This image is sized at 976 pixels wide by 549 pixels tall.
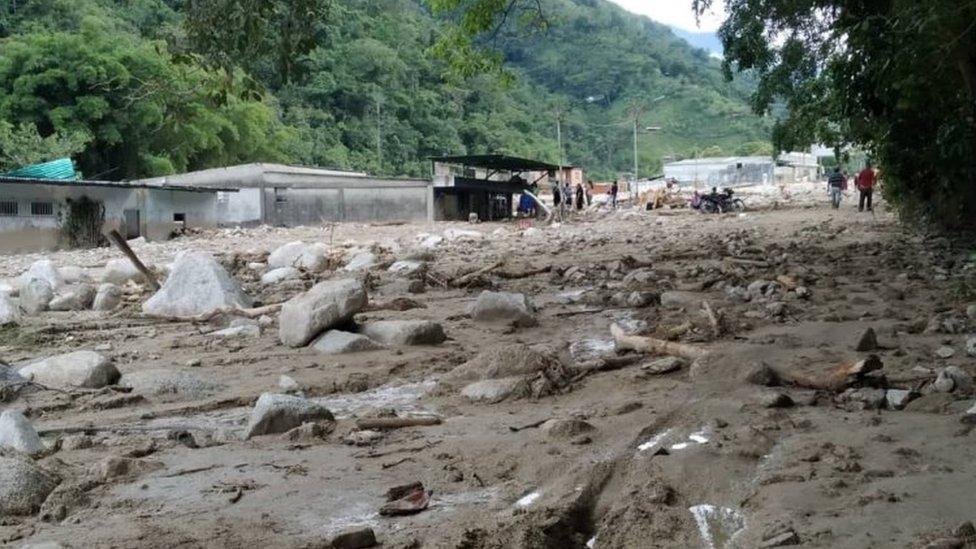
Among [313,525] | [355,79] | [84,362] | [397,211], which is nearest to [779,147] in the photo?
[397,211]

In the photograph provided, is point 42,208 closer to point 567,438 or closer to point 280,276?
point 280,276

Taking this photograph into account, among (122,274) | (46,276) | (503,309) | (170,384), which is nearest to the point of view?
(170,384)

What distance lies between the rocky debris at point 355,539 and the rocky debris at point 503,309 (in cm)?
513

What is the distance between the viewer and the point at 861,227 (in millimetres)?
19094

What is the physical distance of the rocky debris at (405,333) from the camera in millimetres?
7379

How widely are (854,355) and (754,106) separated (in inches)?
650

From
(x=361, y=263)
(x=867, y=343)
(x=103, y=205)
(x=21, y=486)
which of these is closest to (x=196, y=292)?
(x=361, y=263)

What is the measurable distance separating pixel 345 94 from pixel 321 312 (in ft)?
175

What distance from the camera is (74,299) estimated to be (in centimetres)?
1040

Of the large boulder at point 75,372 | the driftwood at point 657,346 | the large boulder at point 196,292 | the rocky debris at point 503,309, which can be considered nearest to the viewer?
the large boulder at point 75,372

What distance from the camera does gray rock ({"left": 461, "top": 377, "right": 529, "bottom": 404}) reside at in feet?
18.1

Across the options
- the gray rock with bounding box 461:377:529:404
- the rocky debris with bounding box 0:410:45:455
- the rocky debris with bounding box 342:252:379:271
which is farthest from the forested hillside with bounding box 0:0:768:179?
the rocky debris with bounding box 0:410:45:455

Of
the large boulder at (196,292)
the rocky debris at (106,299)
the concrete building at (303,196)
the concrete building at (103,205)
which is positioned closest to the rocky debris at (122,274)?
the rocky debris at (106,299)

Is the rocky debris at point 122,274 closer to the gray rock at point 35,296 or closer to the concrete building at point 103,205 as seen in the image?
the gray rock at point 35,296
